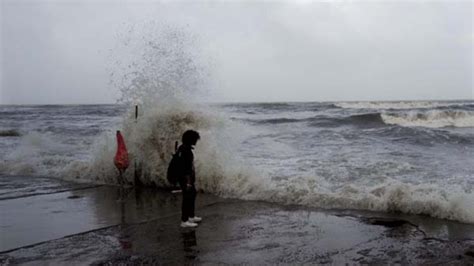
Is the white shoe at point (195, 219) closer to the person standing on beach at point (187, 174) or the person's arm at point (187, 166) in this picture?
the person standing on beach at point (187, 174)

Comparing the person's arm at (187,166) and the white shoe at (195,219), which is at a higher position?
the person's arm at (187,166)

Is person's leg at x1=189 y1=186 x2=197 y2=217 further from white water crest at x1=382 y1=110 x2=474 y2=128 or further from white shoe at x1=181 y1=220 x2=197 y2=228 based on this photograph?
white water crest at x1=382 y1=110 x2=474 y2=128

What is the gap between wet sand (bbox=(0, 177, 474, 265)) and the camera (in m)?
5.02

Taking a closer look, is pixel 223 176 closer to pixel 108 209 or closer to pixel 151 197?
pixel 151 197

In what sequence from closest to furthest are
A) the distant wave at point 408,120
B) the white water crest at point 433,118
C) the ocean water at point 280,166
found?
the ocean water at point 280,166 → the distant wave at point 408,120 → the white water crest at point 433,118

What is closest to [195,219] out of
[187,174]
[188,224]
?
[188,224]

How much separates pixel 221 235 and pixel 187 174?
38.4 inches

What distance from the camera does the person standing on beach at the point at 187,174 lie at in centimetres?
634

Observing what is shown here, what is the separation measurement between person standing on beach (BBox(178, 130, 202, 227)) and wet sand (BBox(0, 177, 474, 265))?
Result: 23 centimetres

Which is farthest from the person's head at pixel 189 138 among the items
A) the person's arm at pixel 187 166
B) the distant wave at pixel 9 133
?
the distant wave at pixel 9 133

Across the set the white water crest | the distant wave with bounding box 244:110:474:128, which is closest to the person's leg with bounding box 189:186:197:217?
the distant wave with bounding box 244:110:474:128

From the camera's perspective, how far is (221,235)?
5.99 meters

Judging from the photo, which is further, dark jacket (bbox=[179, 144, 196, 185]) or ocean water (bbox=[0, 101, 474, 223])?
ocean water (bbox=[0, 101, 474, 223])

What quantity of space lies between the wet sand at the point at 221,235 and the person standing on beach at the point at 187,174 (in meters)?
0.23
